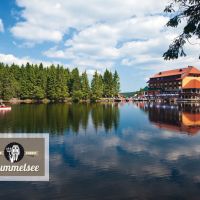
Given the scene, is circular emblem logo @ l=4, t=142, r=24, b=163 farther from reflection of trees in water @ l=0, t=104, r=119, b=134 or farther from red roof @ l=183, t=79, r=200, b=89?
red roof @ l=183, t=79, r=200, b=89

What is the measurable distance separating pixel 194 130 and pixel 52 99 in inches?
3917

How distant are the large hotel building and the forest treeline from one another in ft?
120

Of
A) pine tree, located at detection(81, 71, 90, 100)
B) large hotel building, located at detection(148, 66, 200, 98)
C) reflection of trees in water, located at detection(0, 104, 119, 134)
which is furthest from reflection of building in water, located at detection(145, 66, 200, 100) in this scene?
reflection of trees in water, located at detection(0, 104, 119, 134)

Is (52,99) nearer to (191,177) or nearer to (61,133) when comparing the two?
(61,133)

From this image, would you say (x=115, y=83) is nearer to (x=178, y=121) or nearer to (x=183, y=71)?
(x=183, y=71)

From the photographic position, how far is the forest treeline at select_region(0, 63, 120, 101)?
11400cm

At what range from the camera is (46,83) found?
419 ft

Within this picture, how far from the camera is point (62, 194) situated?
15180 millimetres

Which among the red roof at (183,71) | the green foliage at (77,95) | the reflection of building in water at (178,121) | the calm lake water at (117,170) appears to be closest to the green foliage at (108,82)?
the green foliage at (77,95)

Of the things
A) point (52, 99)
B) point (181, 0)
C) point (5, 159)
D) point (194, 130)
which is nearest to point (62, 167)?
point (5, 159)

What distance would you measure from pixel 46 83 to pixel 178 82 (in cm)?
7097

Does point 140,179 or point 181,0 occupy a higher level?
point 181,0

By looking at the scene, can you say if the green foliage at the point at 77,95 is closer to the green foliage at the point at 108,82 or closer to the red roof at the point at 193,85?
the green foliage at the point at 108,82

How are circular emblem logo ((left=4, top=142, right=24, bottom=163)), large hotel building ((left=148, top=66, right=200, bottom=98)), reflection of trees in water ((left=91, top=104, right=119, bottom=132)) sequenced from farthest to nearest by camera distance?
1. large hotel building ((left=148, top=66, right=200, bottom=98))
2. reflection of trees in water ((left=91, top=104, right=119, bottom=132))
3. circular emblem logo ((left=4, top=142, right=24, bottom=163))
